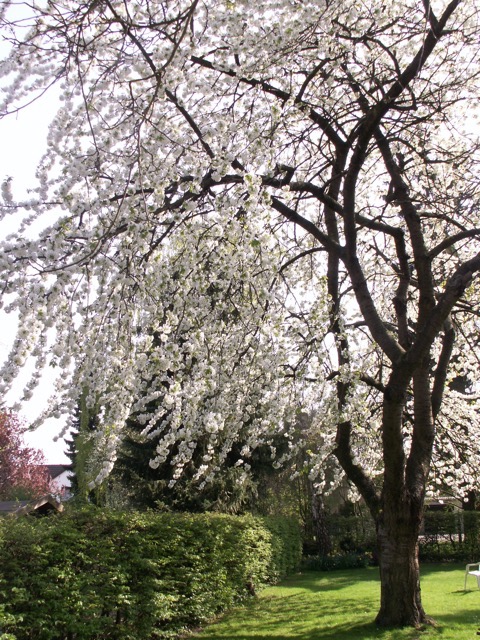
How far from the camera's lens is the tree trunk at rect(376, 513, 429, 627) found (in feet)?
21.0

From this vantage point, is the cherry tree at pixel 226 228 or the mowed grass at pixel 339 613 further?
the mowed grass at pixel 339 613

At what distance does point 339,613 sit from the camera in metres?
8.15

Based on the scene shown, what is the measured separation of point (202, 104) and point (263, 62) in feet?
3.40

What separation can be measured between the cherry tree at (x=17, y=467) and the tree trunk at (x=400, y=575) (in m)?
19.3

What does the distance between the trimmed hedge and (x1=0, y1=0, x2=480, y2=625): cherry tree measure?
0.78 m

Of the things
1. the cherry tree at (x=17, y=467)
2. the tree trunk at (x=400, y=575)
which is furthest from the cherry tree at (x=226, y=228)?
the cherry tree at (x=17, y=467)

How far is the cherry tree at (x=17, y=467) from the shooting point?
79.7 feet

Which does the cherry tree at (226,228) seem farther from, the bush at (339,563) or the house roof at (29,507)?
the bush at (339,563)

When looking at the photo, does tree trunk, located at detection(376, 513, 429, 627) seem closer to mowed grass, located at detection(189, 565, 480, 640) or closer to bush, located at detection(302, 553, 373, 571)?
mowed grass, located at detection(189, 565, 480, 640)

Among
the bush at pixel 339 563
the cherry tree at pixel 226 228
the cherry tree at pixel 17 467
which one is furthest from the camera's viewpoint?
the cherry tree at pixel 17 467

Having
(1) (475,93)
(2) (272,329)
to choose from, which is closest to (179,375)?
(2) (272,329)

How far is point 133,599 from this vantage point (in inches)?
228

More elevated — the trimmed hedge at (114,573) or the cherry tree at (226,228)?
the cherry tree at (226,228)

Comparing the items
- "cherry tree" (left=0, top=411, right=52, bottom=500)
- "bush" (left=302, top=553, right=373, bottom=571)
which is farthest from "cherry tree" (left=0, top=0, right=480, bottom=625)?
"cherry tree" (left=0, top=411, right=52, bottom=500)
